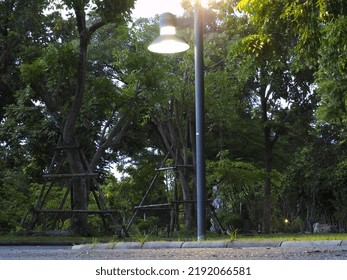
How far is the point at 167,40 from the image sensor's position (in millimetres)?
11461

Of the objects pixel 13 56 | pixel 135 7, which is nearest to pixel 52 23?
pixel 13 56

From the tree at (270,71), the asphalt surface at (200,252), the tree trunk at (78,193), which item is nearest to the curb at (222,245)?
the asphalt surface at (200,252)

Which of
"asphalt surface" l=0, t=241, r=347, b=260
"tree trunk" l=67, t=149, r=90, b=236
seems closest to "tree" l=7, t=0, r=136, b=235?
"tree trunk" l=67, t=149, r=90, b=236

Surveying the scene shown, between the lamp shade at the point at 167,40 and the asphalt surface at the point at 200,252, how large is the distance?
378 centimetres

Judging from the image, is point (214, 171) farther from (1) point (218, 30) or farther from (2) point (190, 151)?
(1) point (218, 30)

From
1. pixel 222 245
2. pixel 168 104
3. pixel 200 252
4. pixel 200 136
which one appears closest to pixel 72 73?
pixel 168 104

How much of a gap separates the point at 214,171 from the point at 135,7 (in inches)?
347

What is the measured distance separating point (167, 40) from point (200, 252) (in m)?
4.93

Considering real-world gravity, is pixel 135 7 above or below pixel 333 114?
above

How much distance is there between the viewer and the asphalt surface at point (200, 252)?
6.82 meters

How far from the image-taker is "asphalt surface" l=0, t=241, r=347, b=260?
6824 millimetres

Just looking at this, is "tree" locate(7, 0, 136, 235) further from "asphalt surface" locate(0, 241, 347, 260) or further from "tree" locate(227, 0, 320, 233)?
"asphalt surface" locate(0, 241, 347, 260)

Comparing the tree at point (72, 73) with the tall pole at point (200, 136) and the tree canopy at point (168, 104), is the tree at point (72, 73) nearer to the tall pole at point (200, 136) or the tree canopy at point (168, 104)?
the tree canopy at point (168, 104)

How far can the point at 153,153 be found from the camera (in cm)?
3061
